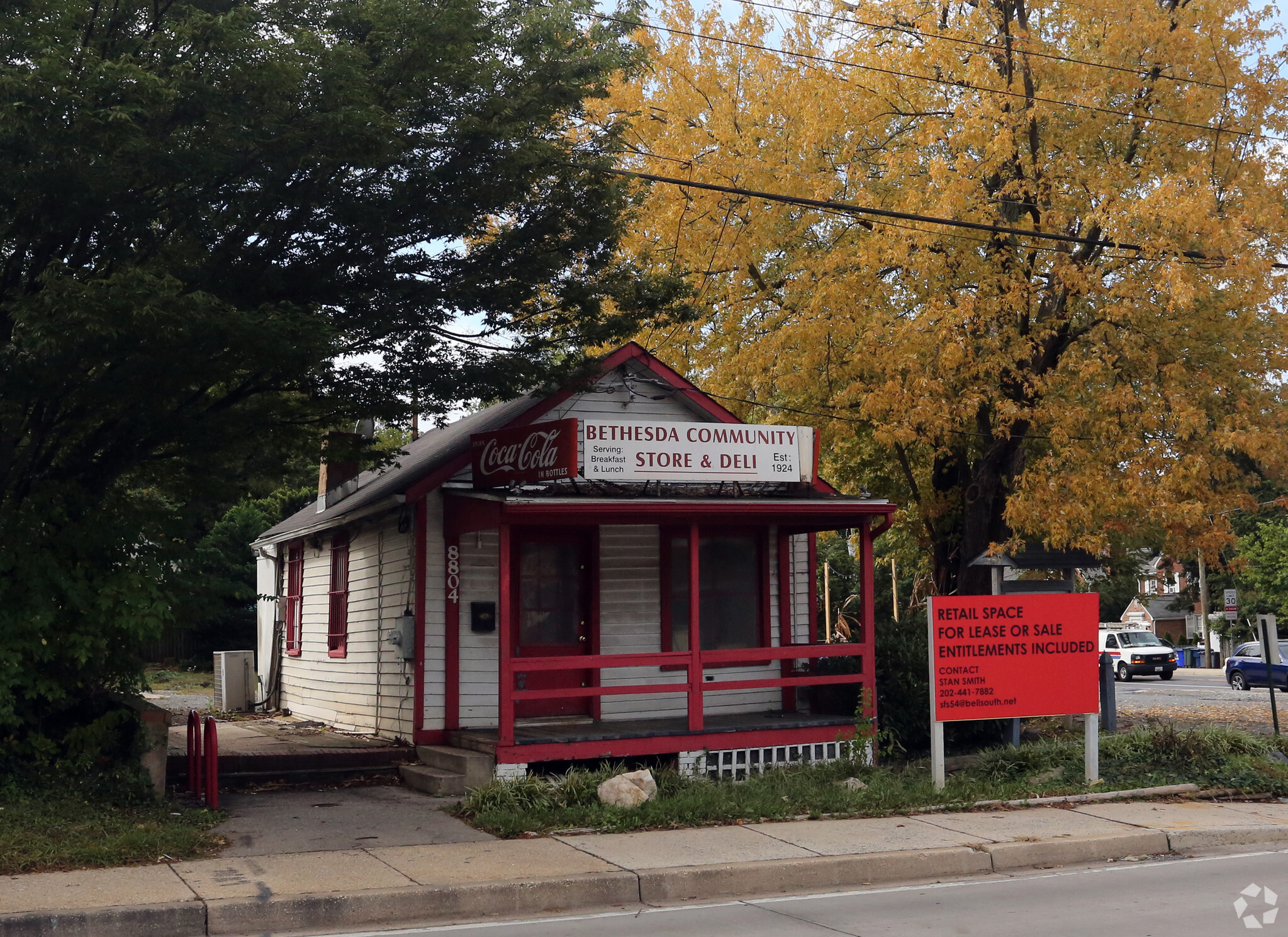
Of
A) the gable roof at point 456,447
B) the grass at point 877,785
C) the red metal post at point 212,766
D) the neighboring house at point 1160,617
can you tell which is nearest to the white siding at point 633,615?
the gable roof at point 456,447

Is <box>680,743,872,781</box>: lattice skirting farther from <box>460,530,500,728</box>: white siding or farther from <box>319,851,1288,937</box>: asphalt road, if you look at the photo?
<box>319,851,1288,937</box>: asphalt road

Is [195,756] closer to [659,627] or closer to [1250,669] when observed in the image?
[659,627]

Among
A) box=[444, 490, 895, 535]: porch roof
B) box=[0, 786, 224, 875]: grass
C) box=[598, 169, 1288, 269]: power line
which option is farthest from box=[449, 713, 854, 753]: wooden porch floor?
box=[598, 169, 1288, 269]: power line

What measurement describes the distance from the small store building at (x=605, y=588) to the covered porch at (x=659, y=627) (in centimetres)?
3

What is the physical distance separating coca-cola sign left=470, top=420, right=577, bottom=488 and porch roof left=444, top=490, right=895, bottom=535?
286 mm

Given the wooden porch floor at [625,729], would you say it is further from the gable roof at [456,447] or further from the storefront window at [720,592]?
the gable roof at [456,447]

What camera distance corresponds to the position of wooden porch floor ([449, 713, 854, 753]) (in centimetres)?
1324

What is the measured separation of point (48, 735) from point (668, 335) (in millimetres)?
12490

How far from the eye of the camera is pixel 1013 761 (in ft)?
46.1

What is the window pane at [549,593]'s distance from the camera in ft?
48.9

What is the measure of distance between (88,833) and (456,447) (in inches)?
275

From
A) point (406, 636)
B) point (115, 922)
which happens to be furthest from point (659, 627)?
point (115, 922)

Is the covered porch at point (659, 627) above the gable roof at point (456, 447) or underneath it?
underneath

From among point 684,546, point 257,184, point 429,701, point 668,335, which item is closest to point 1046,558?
point 684,546
